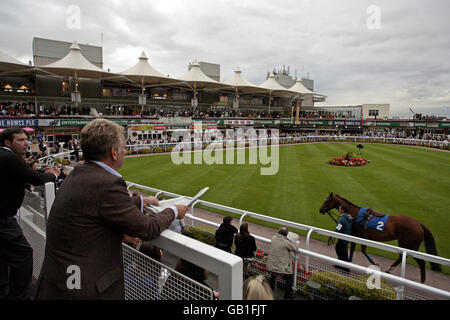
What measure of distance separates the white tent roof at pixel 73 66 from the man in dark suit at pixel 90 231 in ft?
119

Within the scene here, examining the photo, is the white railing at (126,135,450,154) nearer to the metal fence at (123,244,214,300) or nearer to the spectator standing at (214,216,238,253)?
the spectator standing at (214,216,238,253)

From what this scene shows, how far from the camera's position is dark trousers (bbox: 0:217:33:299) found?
286cm

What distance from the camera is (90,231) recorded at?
1513mm

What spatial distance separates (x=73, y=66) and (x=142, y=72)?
8.74 m

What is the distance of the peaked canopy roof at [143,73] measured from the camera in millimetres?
37031

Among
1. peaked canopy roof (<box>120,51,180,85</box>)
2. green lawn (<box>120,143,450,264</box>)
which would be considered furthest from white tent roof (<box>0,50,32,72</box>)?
green lawn (<box>120,143,450,264</box>)

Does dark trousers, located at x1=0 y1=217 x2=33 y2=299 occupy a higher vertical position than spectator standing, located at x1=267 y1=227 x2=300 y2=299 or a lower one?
higher

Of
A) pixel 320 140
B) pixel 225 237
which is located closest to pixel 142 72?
pixel 320 140

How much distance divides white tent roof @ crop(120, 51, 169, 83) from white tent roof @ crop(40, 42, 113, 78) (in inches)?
156

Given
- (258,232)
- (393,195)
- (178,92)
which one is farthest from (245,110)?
(258,232)

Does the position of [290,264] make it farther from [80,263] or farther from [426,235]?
[80,263]
